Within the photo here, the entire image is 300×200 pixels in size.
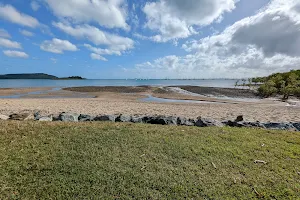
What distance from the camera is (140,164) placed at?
4.45 m

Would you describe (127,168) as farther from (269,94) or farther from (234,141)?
(269,94)

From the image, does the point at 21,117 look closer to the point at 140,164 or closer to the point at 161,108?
the point at 140,164

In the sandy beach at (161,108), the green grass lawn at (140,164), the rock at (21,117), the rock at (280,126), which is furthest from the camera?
the sandy beach at (161,108)

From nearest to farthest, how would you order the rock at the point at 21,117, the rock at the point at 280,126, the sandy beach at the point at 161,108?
the rock at the point at 21,117
the rock at the point at 280,126
the sandy beach at the point at 161,108

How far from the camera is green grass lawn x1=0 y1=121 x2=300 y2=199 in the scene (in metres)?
3.60

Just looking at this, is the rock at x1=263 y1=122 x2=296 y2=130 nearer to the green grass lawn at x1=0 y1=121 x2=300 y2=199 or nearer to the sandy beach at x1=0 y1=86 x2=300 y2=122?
the green grass lawn at x1=0 y1=121 x2=300 y2=199

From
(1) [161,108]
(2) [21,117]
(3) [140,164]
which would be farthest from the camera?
(1) [161,108]

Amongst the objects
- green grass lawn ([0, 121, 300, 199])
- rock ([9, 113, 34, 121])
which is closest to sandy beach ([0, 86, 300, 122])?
rock ([9, 113, 34, 121])

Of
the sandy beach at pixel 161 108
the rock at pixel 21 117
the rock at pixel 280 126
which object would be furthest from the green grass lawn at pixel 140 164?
the sandy beach at pixel 161 108

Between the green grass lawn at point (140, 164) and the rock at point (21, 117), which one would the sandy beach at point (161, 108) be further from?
the green grass lawn at point (140, 164)

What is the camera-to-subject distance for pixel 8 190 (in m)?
3.49

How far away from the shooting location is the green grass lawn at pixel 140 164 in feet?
11.8

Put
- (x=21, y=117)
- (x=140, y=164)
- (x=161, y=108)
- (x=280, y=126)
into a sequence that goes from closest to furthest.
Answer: (x=140, y=164)
(x=21, y=117)
(x=280, y=126)
(x=161, y=108)

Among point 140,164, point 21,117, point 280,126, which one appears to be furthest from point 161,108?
point 140,164
